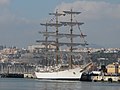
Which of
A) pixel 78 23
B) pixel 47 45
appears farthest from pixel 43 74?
pixel 78 23

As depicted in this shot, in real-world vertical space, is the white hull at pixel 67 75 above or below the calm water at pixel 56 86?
above

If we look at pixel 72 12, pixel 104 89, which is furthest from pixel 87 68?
pixel 104 89

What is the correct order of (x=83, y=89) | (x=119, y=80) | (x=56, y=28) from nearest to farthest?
(x=83, y=89)
(x=119, y=80)
(x=56, y=28)

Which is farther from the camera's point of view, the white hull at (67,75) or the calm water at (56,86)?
the white hull at (67,75)

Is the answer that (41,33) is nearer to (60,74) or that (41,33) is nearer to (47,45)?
(47,45)

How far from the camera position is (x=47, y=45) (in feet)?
500

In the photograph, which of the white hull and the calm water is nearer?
the calm water

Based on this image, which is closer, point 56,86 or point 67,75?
point 56,86

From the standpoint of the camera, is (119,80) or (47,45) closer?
(119,80)

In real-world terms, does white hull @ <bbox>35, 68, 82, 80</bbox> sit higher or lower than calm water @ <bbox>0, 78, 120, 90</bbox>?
higher

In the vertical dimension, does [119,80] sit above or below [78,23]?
below

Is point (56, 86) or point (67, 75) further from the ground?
point (67, 75)

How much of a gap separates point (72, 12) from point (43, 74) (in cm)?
2083

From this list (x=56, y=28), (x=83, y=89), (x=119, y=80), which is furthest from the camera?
(x=56, y=28)
